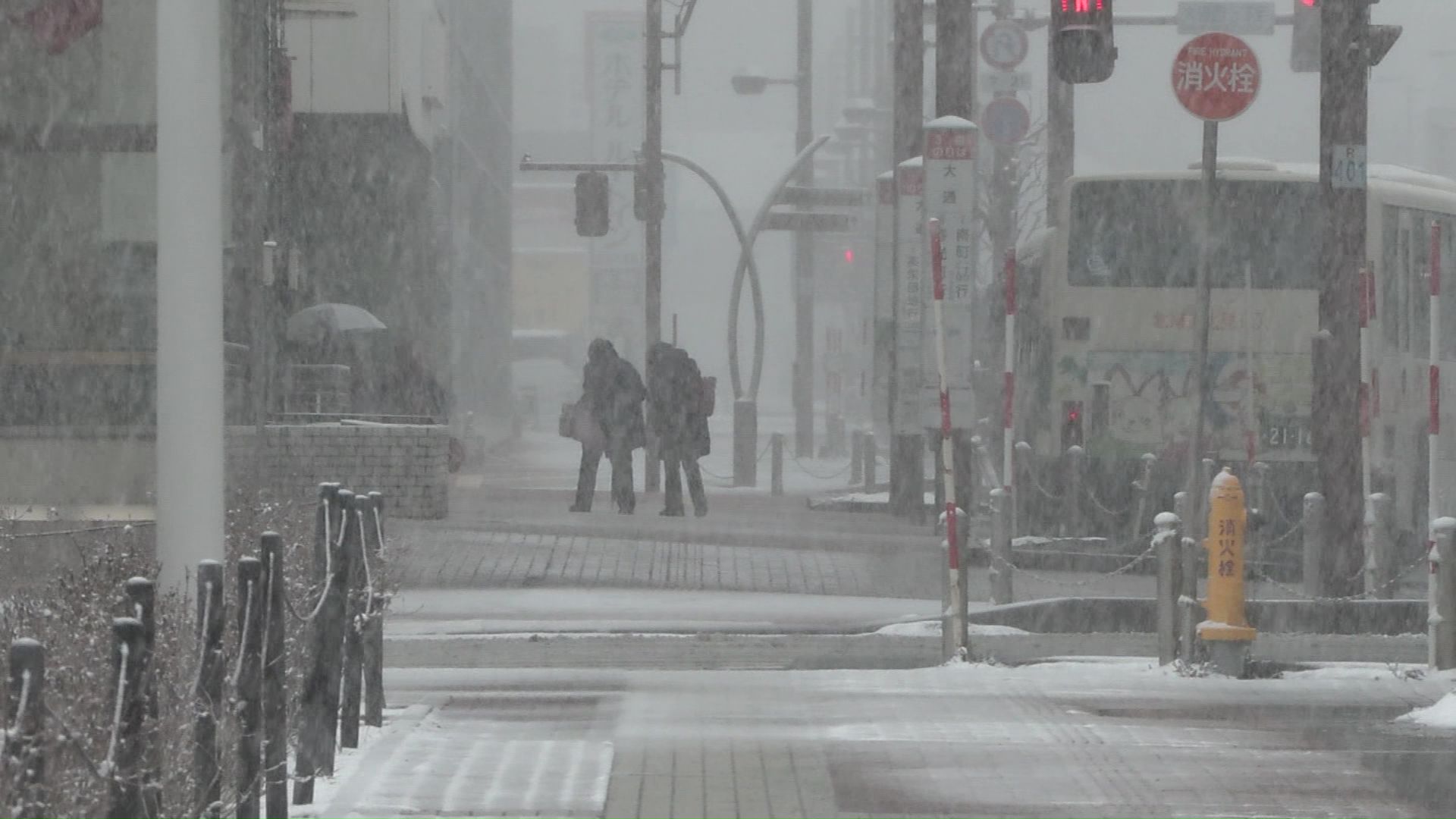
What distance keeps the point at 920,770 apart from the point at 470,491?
23.4 meters

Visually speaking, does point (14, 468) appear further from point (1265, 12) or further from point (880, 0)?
point (880, 0)

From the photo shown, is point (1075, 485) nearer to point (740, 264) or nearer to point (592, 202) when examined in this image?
point (592, 202)

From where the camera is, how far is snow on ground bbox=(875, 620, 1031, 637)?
1348 centimetres

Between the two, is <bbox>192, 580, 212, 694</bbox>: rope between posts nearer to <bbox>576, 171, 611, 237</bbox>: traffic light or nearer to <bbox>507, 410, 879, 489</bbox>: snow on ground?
<bbox>507, 410, 879, 489</bbox>: snow on ground

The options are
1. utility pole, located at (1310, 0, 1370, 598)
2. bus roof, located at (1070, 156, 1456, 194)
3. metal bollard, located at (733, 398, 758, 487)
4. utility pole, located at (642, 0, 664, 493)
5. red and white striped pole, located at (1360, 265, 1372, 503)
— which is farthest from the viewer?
metal bollard, located at (733, 398, 758, 487)

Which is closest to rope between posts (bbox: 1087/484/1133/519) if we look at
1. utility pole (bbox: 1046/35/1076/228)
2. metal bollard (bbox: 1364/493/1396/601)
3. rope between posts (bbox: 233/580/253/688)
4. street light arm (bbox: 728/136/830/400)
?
metal bollard (bbox: 1364/493/1396/601)

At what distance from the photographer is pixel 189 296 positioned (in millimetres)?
7645

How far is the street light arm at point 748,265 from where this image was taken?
36219mm

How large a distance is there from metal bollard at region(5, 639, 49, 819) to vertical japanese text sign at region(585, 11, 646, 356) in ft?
171

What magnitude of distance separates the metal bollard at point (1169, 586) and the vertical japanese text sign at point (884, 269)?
45.0 feet

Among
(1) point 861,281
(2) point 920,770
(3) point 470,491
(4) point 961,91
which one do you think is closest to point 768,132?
(1) point 861,281

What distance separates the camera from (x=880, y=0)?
5462 cm

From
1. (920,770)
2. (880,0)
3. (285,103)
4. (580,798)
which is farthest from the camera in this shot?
(880,0)

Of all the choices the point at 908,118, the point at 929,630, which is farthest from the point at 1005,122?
the point at 929,630
